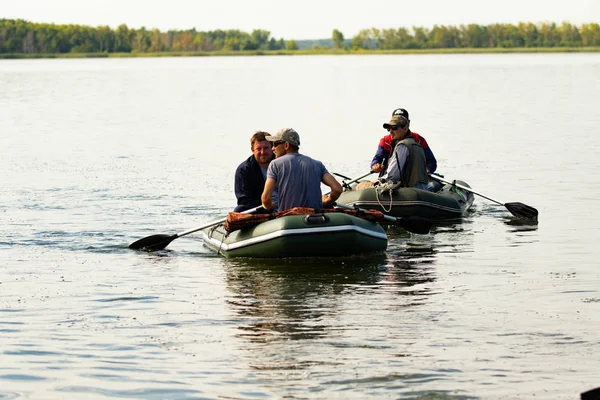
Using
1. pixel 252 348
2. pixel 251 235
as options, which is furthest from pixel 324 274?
pixel 252 348

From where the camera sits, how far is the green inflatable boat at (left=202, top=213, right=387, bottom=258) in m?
12.2

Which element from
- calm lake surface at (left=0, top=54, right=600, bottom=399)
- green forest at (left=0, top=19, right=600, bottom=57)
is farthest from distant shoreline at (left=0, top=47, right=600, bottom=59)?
calm lake surface at (left=0, top=54, right=600, bottom=399)

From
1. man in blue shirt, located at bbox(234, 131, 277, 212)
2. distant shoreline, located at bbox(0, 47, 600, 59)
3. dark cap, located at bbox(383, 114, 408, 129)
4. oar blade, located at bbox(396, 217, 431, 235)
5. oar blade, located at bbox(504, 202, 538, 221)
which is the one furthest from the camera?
distant shoreline, located at bbox(0, 47, 600, 59)

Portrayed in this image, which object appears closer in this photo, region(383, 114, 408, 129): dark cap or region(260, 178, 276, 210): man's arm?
region(260, 178, 276, 210): man's arm

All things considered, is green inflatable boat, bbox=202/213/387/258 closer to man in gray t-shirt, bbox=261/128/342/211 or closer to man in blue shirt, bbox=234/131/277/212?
man in gray t-shirt, bbox=261/128/342/211

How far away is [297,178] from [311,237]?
2.11 ft

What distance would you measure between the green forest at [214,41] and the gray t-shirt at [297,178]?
506ft

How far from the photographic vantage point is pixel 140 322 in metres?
9.86

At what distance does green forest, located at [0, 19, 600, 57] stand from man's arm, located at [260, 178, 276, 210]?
154 metres

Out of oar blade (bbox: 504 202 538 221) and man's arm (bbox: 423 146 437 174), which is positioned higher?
man's arm (bbox: 423 146 437 174)

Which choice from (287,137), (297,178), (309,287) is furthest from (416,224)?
(309,287)

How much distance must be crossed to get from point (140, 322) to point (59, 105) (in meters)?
43.2

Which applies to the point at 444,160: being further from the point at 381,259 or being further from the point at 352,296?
the point at 352,296

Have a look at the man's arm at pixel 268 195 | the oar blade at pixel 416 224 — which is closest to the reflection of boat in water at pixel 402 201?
the oar blade at pixel 416 224
